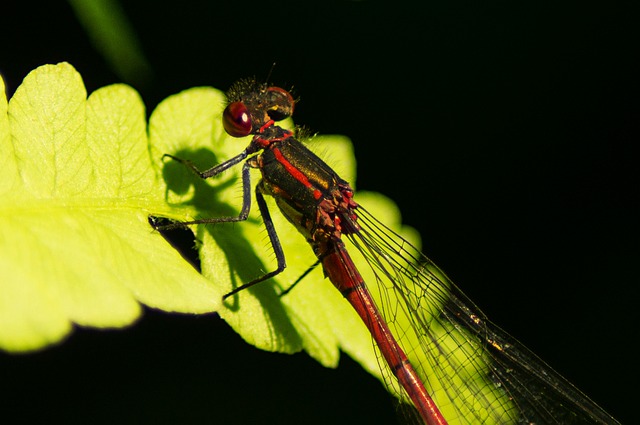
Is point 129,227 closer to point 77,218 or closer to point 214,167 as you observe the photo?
point 77,218

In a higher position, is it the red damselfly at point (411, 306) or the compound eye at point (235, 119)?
the compound eye at point (235, 119)

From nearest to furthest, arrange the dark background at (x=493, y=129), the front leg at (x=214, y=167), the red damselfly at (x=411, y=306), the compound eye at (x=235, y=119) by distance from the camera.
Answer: the front leg at (x=214, y=167), the compound eye at (x=235, y=119), the red damselfly at (x=411, y=306), the dark background at (x=493, y=129)

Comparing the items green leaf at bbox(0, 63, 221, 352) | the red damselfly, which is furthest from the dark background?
green leaf at bbox(0, 63, 221, 352)

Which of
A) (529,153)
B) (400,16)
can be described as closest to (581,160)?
(529,153)

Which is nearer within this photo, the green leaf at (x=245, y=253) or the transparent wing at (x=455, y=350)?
the green leaf at (x=245, y=253)

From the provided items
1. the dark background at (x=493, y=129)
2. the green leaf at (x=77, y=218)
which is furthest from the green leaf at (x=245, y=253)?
the dark background at (x=493, y=129)

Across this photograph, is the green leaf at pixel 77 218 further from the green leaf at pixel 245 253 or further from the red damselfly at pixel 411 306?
the red damselfly at pixel 411 306
